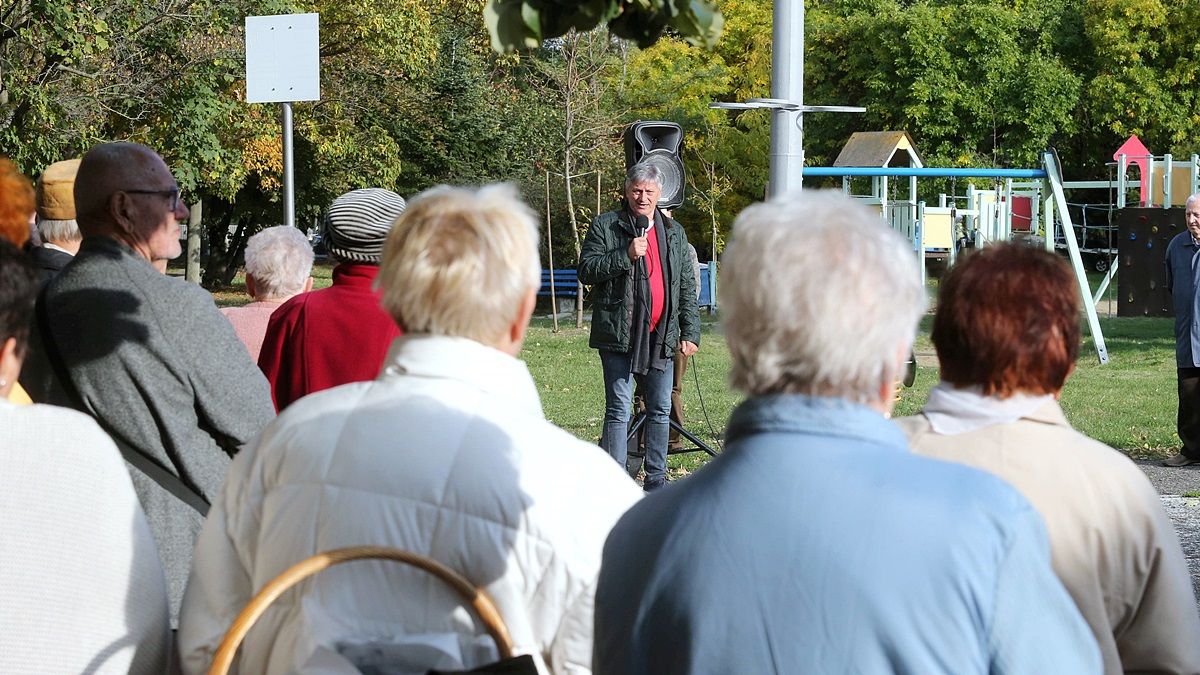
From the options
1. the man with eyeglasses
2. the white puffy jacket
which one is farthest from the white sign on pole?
the white puffy jacket

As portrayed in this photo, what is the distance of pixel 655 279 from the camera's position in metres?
8.53

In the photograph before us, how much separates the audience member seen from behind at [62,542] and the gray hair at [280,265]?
9.65ft

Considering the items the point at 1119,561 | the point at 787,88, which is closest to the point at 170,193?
the point at 1119,561

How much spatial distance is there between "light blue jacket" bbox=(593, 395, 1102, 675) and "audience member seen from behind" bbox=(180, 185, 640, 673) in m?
0.42

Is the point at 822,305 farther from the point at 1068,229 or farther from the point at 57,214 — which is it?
the point at 1068,229

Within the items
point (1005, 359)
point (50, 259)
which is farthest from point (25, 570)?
point (50, 259)

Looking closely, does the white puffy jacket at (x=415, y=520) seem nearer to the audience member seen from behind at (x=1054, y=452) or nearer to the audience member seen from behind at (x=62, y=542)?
the audience member seen from behind at (x=62, y=542)

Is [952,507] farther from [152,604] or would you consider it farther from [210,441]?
[210,441]

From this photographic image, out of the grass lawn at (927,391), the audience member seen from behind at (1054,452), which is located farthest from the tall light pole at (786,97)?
the audience member seen from behind at (1054,452)

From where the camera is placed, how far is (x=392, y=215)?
454cm

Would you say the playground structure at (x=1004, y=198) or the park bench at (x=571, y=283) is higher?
the playground structure at (x=1004, y=198)

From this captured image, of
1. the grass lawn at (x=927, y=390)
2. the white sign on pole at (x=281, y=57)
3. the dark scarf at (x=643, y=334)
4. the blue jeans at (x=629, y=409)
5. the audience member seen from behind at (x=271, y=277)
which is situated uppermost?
the white sign on pole at (x=281, y=57)

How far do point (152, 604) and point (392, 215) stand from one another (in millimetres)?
2268

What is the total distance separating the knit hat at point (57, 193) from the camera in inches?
193
